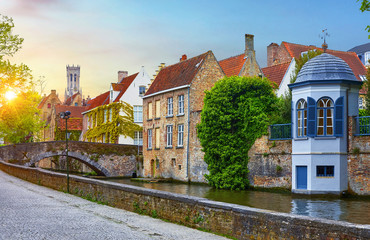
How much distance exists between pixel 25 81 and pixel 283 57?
28471 millimetres

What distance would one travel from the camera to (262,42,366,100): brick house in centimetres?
3866

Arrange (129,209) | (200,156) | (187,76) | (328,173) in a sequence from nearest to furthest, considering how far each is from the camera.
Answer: (129,209), (328,173), (200,156), (187,76)

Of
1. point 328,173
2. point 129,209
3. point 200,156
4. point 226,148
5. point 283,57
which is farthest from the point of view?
point 283,57

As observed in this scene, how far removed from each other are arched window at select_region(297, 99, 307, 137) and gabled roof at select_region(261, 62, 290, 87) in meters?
13.7

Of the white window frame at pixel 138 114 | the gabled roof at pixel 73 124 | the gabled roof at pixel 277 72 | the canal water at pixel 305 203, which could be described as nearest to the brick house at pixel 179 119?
the gabled roof at pixel 277 72

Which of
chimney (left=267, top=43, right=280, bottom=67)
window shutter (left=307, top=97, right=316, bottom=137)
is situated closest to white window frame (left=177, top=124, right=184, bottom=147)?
window shutter (left=307, top=97, right=316, bottom=137)

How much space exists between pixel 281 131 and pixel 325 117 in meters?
3.33

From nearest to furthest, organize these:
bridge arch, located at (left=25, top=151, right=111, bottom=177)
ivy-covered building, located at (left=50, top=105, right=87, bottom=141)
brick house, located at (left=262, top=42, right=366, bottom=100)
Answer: brick house, located at (left=262, top=42, right=366, bottom=100), bridge arch, located at (left=25, top=151, right=111, bottom=177), ivy-covered building, located at (left=50, top=105, right=87, bottom=141)

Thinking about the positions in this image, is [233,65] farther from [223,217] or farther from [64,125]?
[223,217]

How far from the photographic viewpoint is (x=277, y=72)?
3981 centimetres

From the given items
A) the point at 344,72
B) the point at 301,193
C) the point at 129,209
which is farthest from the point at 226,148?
the point at 129,209

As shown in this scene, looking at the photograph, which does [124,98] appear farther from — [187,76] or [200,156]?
[200,156]

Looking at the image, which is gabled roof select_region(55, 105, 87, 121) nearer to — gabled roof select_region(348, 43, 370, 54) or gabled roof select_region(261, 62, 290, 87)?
gabled roof select_region(261, 62, 290, 87)

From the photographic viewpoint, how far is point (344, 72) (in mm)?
24594
